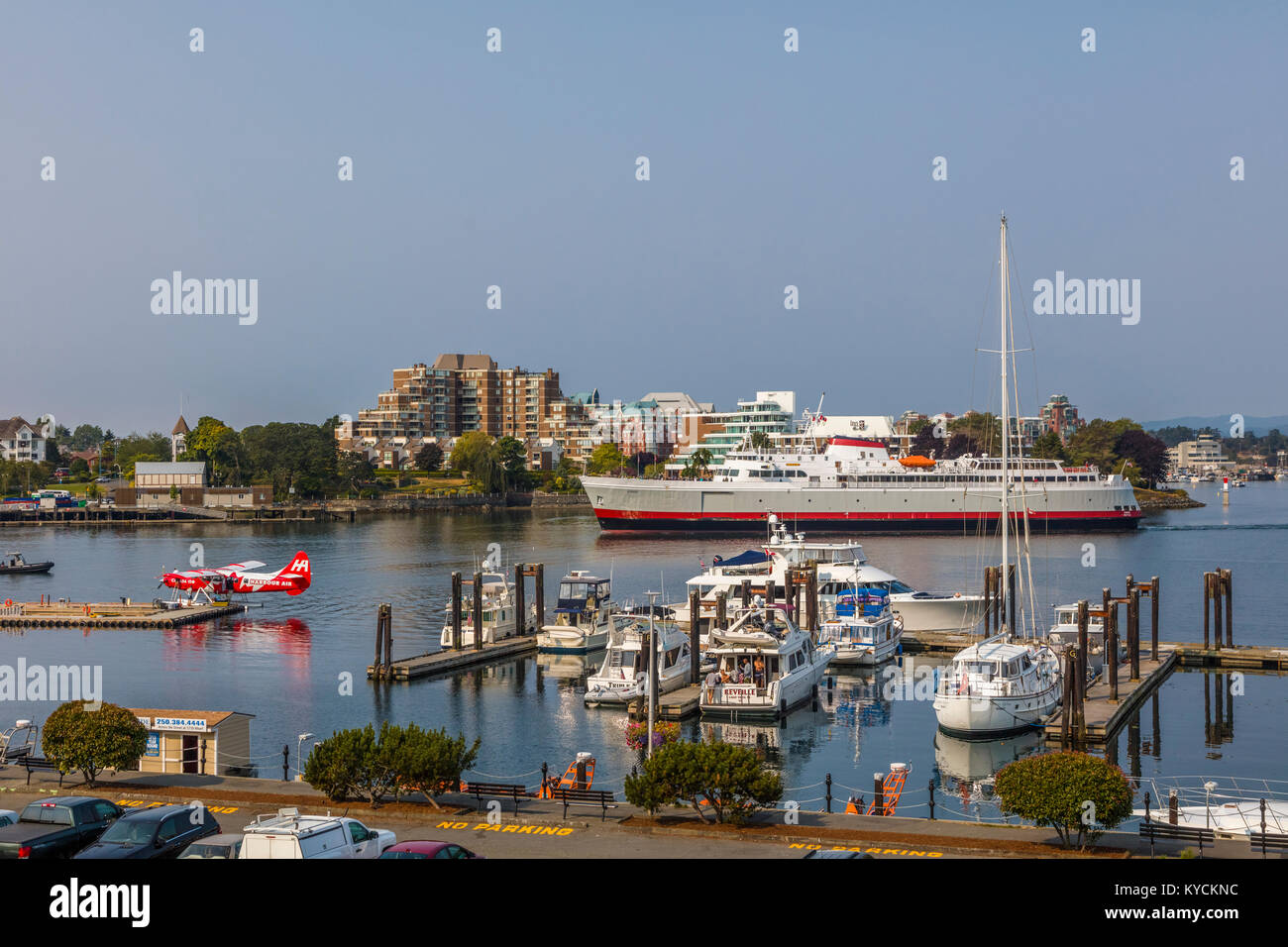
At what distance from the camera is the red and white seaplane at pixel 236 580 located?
190ft

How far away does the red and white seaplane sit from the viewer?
190 ft

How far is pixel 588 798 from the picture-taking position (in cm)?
1870

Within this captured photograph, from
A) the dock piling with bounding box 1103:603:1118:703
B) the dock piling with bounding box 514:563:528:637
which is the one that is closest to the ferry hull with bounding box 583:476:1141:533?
the dock piling with bounding box 514:563:528:637

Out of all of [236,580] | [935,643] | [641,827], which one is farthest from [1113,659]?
[236,580]

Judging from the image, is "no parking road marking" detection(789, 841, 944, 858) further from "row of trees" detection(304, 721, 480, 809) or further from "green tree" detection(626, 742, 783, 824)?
"row of trees" detection(304, 721, 480, 809)

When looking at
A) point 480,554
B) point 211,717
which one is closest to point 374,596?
point 480,554

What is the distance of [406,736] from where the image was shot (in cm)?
1802

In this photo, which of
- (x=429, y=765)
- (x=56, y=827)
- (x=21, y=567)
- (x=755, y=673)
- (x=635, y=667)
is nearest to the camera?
(x=56, y=827)

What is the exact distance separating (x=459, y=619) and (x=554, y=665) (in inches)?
140

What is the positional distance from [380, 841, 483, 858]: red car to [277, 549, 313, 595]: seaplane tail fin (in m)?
48.9

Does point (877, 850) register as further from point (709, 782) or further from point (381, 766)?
point (381, 766)

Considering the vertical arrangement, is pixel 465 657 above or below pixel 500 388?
below
